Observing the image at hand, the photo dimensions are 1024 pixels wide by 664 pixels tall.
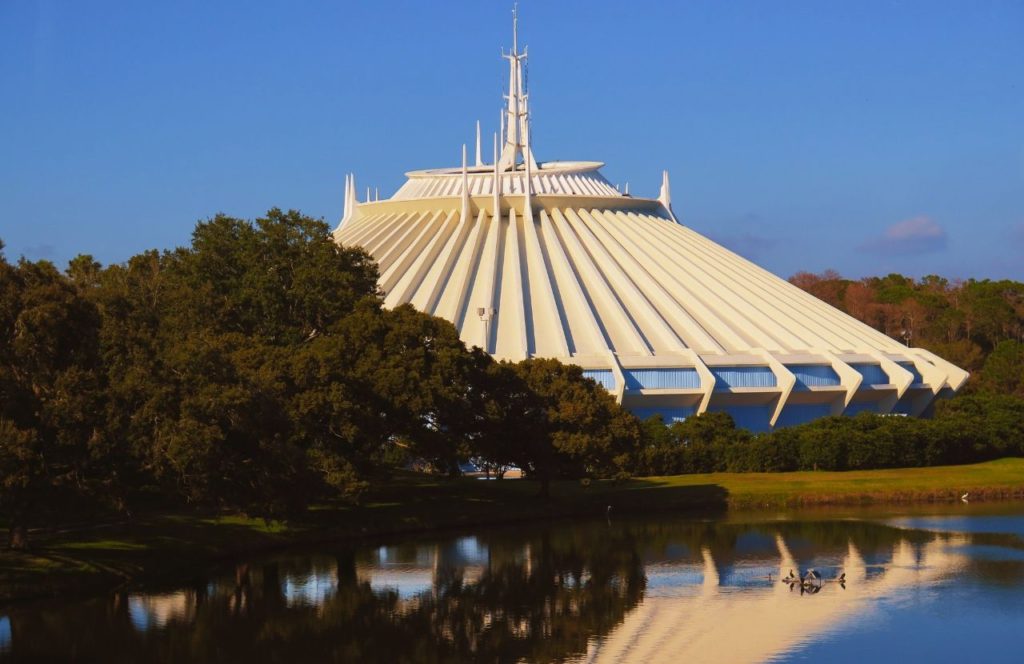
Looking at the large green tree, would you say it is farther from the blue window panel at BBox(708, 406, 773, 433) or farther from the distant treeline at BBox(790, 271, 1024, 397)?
the distant treeline at BBox(790, 271, 1024, 397)

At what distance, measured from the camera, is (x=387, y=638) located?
2809 cm

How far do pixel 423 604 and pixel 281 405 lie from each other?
932 cm

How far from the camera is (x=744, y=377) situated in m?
61.1

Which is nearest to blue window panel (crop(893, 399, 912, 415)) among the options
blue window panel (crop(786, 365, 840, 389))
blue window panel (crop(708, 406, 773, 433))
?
blue window panel (crop(786, 365, 840, 389))

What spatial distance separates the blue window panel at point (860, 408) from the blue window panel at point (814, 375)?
5.23ft

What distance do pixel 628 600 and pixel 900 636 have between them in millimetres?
6374

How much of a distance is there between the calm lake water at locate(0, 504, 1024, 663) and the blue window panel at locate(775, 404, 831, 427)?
828 inches

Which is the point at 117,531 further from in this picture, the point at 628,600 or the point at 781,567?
the point at 781,567

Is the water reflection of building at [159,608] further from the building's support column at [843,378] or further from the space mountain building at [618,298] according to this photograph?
the building's support column at [843,378]

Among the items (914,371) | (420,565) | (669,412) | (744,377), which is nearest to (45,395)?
(420,565)

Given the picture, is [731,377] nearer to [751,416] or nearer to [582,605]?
[751,416]

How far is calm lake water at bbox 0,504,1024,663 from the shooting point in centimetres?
2653

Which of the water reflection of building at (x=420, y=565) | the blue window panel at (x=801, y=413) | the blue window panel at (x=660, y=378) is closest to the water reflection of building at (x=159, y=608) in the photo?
the water reflection of building at (x=420, y=565)

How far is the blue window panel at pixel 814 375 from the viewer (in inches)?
2440
